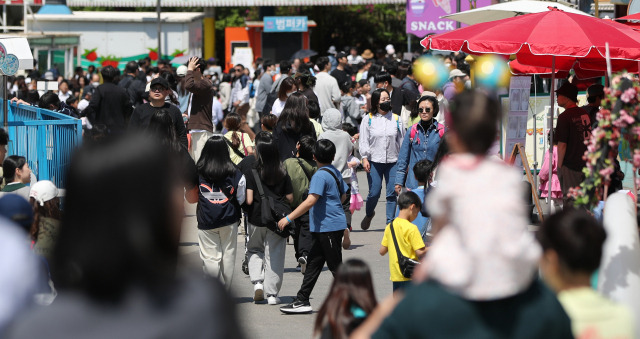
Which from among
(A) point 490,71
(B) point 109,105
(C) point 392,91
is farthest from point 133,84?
(A) point 490,71

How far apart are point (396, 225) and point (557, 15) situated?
114 inches

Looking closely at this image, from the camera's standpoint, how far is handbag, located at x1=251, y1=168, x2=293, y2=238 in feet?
26.0

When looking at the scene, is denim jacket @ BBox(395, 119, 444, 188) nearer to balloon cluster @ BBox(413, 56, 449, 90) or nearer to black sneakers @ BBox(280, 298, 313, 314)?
balloon cluster @ BBox(413, 56, 449, 90)

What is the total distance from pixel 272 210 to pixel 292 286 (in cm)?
123

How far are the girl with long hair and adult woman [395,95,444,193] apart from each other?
67.8 inches

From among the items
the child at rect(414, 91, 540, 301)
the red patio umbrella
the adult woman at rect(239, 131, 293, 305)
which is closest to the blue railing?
the adult woman at rect(239, 131, 293, 305)

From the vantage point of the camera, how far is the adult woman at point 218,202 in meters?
7.67

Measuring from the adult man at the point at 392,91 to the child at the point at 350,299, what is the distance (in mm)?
10099

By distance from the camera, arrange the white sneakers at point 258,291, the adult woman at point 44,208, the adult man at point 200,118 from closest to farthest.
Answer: the adult woman at point 44,208, the white sneakers at point 258,291, the adult man at point 200,118

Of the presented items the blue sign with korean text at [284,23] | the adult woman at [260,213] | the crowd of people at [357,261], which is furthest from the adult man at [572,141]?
the blue sign with korean text at [284,23]

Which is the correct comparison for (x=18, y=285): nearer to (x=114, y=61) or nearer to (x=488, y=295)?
(x=488, y=295)

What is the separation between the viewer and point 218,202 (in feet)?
25.3

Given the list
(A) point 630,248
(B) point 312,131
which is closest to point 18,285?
(A) point 630,248

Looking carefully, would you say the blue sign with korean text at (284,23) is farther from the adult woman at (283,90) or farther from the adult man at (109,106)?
the adult woman at (283,90)
